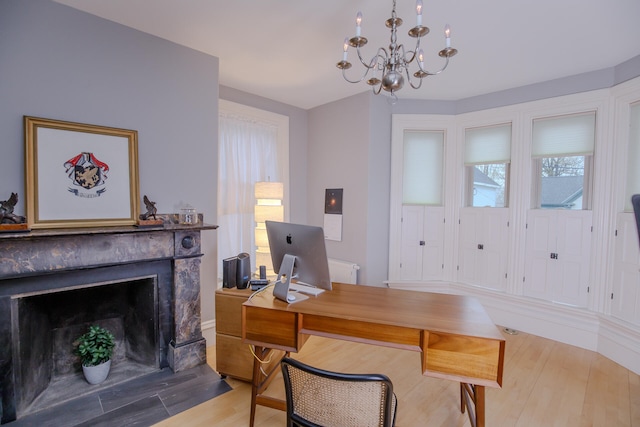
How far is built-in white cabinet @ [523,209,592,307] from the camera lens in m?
3.02

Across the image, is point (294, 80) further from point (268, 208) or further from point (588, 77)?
point (588, 77)

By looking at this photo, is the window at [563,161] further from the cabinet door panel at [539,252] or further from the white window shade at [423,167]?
the white window shade at [423,167]

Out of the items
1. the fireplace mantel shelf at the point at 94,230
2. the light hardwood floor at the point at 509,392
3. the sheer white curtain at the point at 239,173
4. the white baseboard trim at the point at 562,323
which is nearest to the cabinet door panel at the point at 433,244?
the white baseboard trim at the point at 562,323

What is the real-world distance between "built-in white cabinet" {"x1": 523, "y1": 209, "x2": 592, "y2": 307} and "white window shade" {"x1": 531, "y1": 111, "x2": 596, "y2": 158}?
642mm

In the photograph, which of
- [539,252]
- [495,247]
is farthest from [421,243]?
[539,252]

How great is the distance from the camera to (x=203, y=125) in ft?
9.13

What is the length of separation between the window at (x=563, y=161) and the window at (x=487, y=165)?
293 mm

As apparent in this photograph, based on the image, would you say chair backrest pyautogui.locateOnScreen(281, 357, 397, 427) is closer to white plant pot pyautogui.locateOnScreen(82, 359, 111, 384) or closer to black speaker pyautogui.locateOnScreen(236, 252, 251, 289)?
black speaker pyautogui.locateOnScreen(236, 252, 251, 289)

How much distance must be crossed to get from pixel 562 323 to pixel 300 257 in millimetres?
3156

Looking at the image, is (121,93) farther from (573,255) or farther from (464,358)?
(573,255)

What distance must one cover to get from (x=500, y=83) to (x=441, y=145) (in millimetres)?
906

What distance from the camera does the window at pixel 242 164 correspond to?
3420 mm

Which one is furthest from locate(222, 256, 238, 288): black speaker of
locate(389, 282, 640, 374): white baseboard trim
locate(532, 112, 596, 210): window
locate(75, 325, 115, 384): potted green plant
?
locate(532, 112, 596, 210): window

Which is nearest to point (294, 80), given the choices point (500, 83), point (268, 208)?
point (268, 208)
